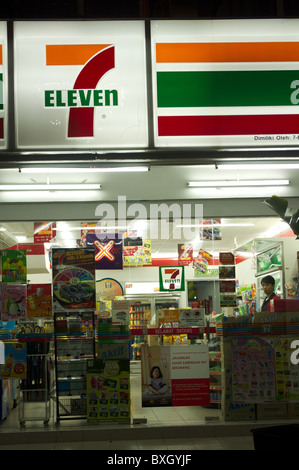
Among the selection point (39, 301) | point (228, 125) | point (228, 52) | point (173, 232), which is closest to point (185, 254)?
point (173, 232)

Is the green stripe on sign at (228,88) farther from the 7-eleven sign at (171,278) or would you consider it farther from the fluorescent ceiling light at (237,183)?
the 7-eleven sign at (171,278)

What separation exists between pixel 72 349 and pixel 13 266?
1224mm

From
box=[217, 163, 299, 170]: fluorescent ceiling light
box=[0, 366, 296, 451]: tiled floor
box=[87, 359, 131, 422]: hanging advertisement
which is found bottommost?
box=[0, 366, 296, 451]: tiled floor

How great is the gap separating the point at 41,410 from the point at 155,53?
420 centimetres

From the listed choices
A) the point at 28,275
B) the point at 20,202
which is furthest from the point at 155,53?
the point at 28,275

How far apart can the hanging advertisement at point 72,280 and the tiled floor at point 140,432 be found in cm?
104

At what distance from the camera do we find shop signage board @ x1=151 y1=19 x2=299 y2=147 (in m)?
5.08

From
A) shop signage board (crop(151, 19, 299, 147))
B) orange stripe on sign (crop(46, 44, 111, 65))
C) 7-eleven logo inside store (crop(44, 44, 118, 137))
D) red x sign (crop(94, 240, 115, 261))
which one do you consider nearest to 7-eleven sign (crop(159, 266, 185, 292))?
red x sign (crop(94, 240, 115, 261))

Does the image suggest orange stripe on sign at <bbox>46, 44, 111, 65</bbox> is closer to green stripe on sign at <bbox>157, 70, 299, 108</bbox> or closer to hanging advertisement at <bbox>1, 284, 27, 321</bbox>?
green stripe on sign at <bbox>157, 70, 299, 108</bbox>

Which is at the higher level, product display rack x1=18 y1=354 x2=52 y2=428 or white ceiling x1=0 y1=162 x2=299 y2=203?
white ceiling x1=0 y1=162 x2=299 y2=203

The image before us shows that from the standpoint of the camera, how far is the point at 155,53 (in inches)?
201

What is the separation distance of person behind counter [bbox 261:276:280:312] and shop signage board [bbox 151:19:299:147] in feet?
7.77
